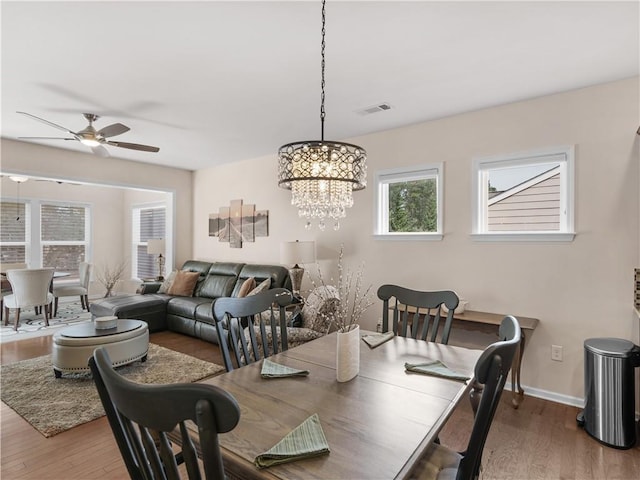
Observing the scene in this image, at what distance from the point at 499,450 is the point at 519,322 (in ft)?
3.61

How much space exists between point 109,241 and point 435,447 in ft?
26.8

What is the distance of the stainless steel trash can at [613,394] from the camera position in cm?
231

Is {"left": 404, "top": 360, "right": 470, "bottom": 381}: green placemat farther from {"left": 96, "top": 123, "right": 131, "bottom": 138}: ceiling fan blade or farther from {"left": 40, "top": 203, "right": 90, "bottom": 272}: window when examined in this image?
{"left": 40, "top": 203, "right": 90, "bottom": 272}: window

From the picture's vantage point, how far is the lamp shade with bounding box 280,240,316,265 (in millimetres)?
4242

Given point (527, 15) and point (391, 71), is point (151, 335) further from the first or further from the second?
point (527, 15)

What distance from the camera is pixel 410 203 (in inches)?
155

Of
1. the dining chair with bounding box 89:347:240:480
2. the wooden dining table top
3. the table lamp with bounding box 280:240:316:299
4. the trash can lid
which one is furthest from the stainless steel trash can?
the table lamp with bounding box 280:240:316:299

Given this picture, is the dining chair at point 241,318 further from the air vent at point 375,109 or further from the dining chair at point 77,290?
the dining chair at point 77,290

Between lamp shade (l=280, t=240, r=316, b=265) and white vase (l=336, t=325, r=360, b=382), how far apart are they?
8.83 ft

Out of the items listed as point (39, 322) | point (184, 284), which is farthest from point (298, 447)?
Result: point (39, 322)

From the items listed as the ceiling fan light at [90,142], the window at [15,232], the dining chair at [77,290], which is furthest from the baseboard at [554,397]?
the window at [15,232]

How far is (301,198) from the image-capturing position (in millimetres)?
1723

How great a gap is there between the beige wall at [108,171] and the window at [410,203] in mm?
4019

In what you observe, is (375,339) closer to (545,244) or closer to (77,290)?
(545,244)
